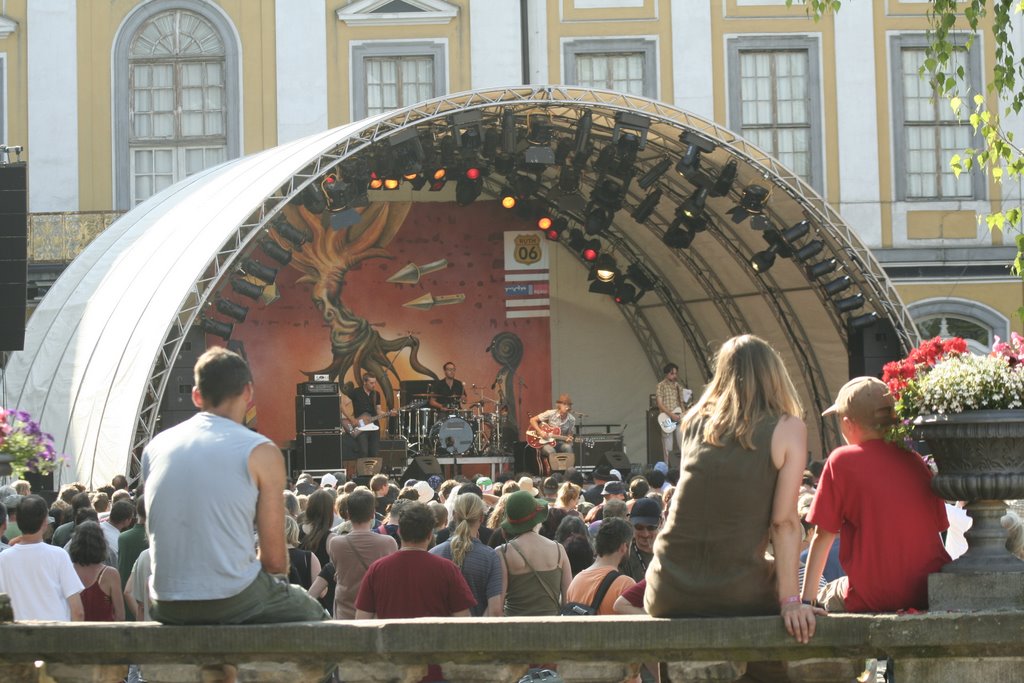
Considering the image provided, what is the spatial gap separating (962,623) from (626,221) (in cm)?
2002

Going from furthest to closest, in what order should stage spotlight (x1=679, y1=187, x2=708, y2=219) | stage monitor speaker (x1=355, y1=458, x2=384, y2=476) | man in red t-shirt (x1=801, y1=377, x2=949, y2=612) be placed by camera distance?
stage monitor speaker (x1=355, y1=458, x2=384, y2=476) < stage spotlight (x1=679, y1=187, x2=708, y2=219) < man in red t-shirt (x1=801, y1=377, x2=949, y2=612)

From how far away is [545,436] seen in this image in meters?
22.8

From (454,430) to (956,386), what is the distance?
1737 centimetres

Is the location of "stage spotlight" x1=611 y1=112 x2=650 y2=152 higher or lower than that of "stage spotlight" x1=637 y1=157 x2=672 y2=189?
higher

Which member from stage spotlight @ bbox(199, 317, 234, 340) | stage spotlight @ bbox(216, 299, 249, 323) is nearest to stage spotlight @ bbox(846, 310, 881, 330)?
stage spotlight @ bbox(216, 299, 249, 323)

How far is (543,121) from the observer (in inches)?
766

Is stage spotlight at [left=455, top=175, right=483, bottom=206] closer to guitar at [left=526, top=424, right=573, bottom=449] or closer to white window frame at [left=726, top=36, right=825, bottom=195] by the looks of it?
guitar at [left=526, top=424, right=573, bottom=449]

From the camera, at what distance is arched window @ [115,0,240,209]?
82.9 ft

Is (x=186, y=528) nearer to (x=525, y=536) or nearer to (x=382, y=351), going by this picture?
(x=525, y=536)

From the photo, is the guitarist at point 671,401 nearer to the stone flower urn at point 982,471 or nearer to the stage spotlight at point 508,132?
the stage spotlight at point 508,132

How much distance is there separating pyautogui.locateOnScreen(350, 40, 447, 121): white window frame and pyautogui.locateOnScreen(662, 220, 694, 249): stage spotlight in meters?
5.27

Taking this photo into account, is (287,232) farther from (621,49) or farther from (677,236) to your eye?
(621,49)

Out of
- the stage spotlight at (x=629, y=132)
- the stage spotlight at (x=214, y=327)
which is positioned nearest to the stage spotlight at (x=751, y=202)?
the stage spotlight at (x=629, y=132)

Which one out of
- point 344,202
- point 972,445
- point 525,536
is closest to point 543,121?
point 344,202
